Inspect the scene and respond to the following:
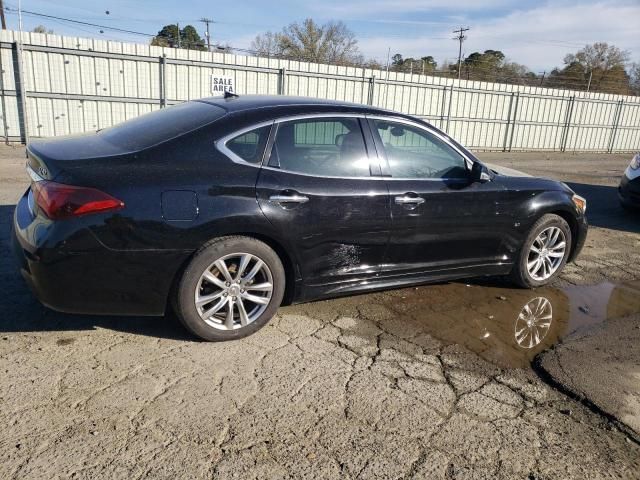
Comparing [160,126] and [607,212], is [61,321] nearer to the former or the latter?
[160,126]

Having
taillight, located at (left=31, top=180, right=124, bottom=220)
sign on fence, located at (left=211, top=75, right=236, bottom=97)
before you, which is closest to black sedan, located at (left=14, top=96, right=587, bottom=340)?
taillight, located at (left=31, top=180, right=124, bottom=220)

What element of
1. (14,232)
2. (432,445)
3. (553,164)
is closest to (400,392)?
(432,445)

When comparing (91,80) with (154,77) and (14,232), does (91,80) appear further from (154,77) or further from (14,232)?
(14,232)

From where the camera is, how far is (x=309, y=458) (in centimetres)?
246

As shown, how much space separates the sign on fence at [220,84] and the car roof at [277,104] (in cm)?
1112

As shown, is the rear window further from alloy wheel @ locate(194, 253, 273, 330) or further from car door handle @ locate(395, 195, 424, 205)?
car door handle @ locate(395, 195, 424, 205)

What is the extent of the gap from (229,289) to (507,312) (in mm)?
2495

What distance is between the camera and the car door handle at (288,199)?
11.5ft

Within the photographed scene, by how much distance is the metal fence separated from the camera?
12.5m

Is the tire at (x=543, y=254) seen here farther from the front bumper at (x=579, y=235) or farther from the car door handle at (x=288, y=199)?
the car door handle at (x=288, y=199)

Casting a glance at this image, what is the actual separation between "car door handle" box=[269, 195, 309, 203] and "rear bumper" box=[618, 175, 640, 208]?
7.06 metres

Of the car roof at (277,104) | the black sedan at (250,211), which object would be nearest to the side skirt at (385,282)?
the black sedan at (250,211)

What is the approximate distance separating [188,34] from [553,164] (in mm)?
55677

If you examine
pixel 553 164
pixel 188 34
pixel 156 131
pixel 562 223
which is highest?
pixel 188 34
